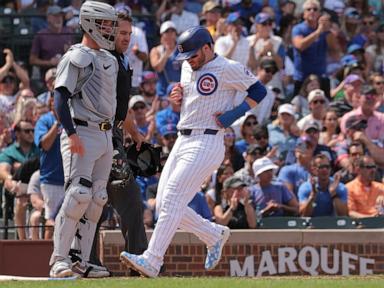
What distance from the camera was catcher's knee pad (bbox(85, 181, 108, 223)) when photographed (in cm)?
935

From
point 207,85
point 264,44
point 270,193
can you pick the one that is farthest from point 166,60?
point 207,85

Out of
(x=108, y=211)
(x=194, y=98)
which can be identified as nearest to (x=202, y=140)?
(x=194, y=98)

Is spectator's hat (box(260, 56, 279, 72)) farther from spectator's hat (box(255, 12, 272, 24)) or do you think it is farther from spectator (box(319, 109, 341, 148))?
spectator (box(319, 109, 341, 148))

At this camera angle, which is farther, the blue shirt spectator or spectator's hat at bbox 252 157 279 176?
spectator's hat at bbox 252 157 279 176

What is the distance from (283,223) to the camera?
1291 cm

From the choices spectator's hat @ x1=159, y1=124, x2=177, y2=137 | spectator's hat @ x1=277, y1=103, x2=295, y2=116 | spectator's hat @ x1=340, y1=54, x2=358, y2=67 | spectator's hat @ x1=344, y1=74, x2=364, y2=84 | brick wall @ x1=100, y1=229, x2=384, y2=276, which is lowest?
brick wall @ x1=100, y1=229, x2=384, y2=276

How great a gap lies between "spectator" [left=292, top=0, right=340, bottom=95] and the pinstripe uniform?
318 inches

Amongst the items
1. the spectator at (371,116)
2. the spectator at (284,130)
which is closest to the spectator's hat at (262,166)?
the spectator at (284,130)

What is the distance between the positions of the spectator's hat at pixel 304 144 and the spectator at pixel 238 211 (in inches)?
57.7

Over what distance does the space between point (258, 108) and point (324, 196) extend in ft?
10.6

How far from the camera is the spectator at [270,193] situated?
13.5 m

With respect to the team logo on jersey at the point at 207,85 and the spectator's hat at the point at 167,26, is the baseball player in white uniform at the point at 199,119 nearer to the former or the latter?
the team logo on jersey at the point at 207,85

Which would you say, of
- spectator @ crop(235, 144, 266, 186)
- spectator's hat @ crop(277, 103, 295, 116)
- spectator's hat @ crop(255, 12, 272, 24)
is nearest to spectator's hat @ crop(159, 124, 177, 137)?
spectator @ crop(235, 144, 266, 186)

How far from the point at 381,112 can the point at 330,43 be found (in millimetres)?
2278
